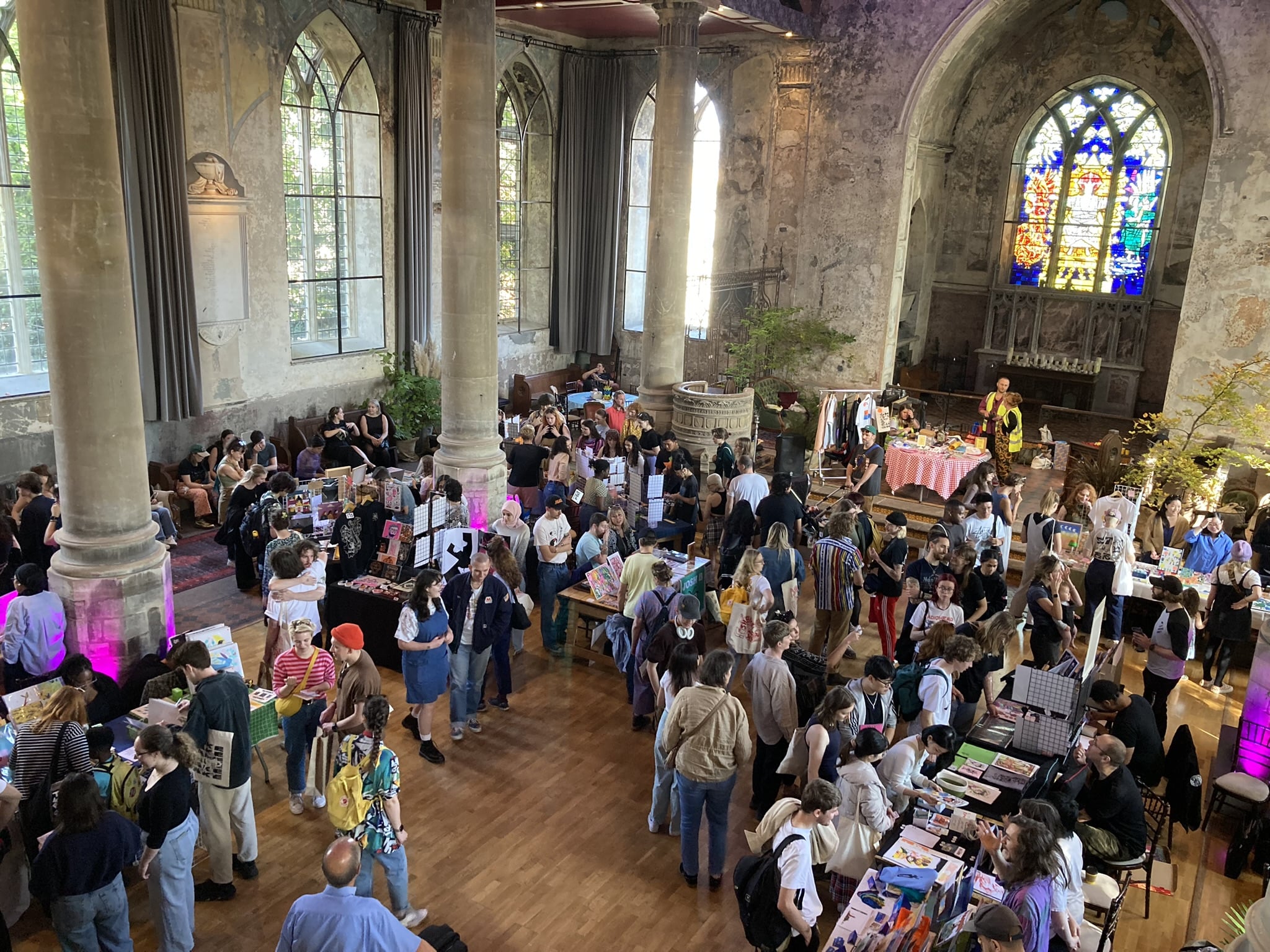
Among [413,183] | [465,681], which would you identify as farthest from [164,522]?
[413,183]

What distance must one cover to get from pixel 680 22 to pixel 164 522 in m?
9.23

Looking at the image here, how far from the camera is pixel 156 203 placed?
11.8m

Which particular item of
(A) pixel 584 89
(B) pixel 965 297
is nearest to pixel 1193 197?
(B) pixel 965 297

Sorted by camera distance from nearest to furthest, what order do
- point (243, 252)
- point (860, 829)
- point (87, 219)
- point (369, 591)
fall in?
point (860, 829) → point (87, 219) → point (369, 591) → point (243, 252)

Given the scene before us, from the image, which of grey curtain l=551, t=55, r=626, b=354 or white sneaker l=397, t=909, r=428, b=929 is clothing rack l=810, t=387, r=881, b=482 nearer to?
grey curtain l=551, t=55, r=626, b=354

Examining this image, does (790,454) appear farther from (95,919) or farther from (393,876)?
(95,919)

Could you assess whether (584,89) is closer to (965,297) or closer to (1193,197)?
(965,297)

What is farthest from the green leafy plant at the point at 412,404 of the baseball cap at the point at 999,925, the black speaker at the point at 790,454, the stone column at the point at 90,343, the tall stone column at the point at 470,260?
the baseball cap at the point at 999,925

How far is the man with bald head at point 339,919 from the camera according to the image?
3957 mm

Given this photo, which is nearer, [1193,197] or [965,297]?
[1193,197]

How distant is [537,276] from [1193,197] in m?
11.5

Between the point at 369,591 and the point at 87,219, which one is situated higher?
the point at 87,219

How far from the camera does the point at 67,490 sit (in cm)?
709

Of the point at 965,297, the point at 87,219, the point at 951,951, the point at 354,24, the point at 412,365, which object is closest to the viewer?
the point at 951,951
